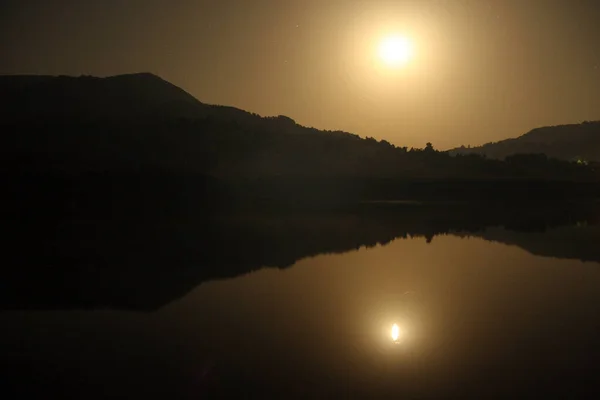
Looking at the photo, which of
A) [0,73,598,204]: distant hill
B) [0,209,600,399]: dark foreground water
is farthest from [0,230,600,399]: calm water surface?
[0,73,598,204]: distant hill

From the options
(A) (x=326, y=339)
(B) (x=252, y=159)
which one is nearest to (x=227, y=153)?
(B) (x=252, y=159)

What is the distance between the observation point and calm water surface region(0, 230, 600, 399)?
1131cm

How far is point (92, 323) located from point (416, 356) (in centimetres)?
924

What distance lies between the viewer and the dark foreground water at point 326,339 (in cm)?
1131

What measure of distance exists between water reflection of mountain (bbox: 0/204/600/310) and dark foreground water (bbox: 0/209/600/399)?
80 cm

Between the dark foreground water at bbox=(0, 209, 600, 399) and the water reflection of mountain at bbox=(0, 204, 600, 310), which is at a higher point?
the dark foreground water at bbox=(0, 209, 600, 399)

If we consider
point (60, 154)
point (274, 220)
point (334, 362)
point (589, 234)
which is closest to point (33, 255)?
point (334, 362)

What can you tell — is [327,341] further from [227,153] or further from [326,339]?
[227,153]

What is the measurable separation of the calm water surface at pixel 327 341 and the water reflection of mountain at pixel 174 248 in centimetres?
223

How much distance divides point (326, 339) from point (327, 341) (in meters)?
0.19

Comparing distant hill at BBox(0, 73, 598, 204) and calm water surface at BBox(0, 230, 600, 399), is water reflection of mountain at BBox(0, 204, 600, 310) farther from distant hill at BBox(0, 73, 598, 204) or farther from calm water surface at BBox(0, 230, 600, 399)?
distant hill at BBox(0, 73, 598, 204)

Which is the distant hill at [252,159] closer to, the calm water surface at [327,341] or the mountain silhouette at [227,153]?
the mountain silhouette at [227,153]

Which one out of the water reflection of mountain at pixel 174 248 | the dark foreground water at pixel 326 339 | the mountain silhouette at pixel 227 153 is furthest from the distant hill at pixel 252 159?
the dark foreground water at pixel 326 339

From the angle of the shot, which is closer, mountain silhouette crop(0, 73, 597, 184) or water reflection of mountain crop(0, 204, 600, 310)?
water reflection of mountain crop(0, 204, 600, 310)
